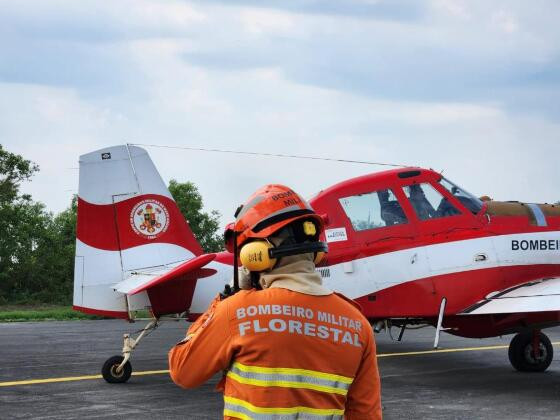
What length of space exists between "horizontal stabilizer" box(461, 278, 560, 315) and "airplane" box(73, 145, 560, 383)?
19 mm

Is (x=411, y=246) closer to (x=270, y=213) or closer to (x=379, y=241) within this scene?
(x=379, y=241)

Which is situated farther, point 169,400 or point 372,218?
point 372,218

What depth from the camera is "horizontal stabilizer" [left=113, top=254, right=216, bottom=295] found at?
1069cm

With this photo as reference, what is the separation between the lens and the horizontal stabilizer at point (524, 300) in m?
11.5

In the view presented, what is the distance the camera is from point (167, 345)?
18172 millimetres

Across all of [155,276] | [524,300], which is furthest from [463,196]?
[155,276]

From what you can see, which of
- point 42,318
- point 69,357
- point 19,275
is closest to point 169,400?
point 69,357

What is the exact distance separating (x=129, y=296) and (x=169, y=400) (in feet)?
5.41

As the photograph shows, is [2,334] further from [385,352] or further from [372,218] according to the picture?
[372,218]

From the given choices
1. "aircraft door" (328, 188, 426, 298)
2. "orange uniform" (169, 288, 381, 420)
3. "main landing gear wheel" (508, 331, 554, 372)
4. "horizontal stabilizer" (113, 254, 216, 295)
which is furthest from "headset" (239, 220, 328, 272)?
"main landing gear wheel" (508, 331, 554, 372)

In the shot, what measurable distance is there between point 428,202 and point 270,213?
30.3 feet

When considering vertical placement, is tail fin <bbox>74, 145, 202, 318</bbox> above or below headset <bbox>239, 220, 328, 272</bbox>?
above

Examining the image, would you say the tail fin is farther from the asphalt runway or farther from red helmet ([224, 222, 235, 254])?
red helmet ([224, 222, 235, 254])

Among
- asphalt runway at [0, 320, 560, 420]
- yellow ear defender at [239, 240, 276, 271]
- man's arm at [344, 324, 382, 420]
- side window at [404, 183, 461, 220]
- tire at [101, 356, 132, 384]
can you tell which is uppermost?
side window at [404, 183, 461, 220]
